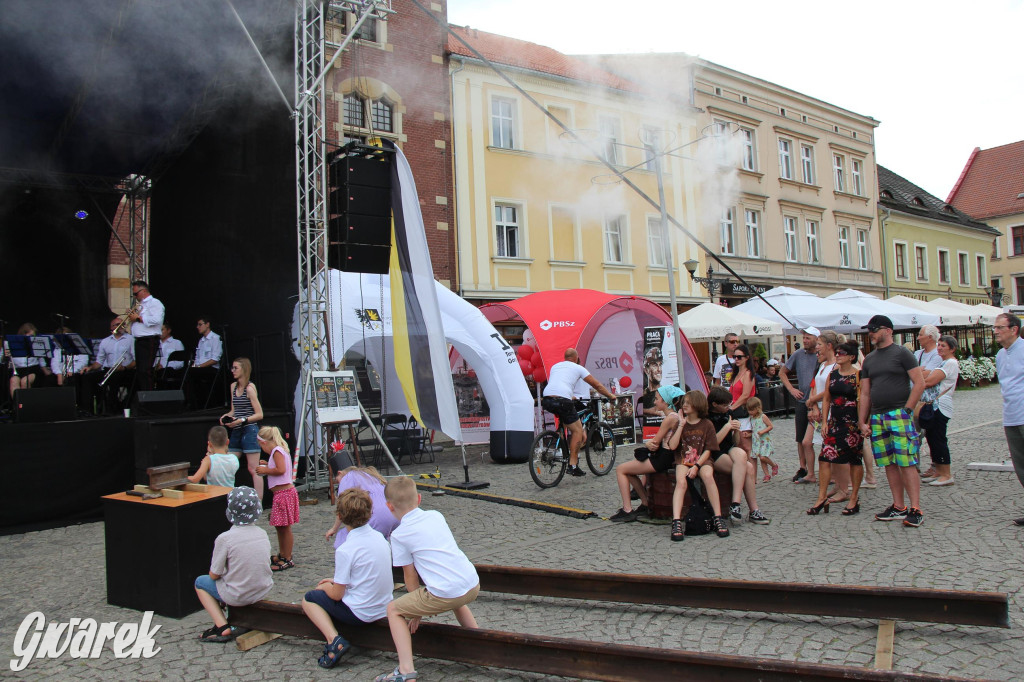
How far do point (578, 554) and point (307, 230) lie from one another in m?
5.21

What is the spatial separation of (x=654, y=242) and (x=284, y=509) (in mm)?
18343

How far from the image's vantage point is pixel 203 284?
10242 mm

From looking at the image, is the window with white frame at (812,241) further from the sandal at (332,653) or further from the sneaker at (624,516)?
the sandal at (332,653)

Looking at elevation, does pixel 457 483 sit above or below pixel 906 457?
below

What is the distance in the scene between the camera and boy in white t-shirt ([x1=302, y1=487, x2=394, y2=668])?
12.6 feet

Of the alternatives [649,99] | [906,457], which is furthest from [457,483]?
[649,99]

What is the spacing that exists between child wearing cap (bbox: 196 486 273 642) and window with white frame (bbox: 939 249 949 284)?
37.6 m

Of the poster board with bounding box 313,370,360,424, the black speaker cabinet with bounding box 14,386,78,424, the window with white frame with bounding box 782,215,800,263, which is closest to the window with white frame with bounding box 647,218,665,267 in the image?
the window with white frame with bounding box 782,215,800,263

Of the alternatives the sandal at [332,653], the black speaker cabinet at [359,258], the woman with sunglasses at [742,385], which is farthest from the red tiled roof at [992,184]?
the sandal at [332,653]

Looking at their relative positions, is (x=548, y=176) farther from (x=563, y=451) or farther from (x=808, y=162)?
(x=808, y=162)

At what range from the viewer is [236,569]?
4.21m

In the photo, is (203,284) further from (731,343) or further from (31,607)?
(731,343)

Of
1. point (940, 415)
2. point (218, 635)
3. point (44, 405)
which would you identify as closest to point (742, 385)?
point (940, 415)

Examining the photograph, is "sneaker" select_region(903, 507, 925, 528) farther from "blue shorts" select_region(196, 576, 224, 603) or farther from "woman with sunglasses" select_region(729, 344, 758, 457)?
"blue shorts" select_region(196, 576, 224, 603)
